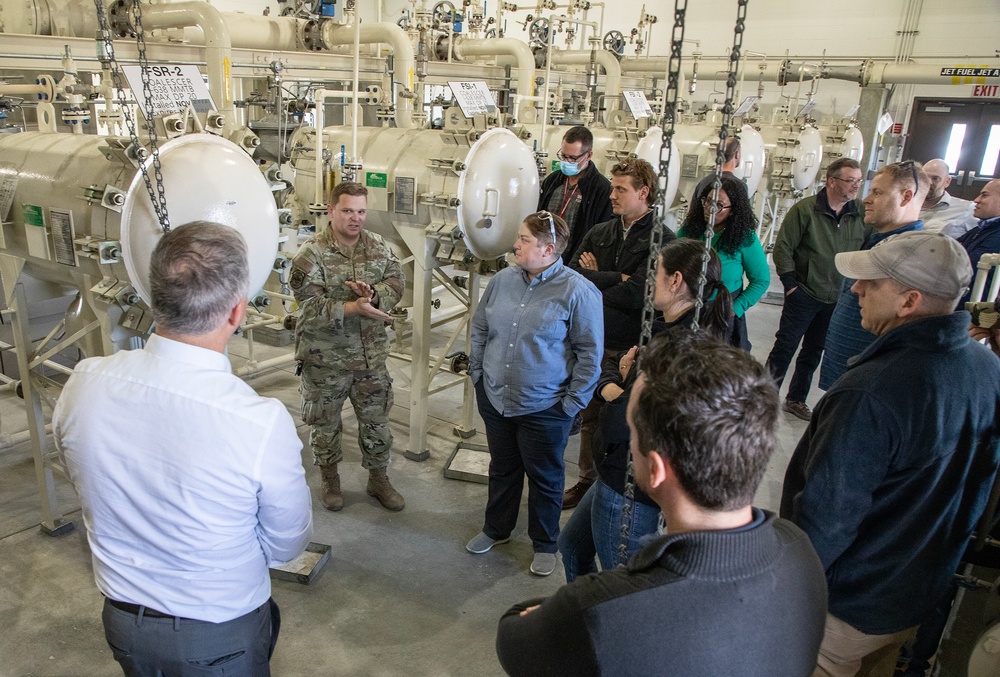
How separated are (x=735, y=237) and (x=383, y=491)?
2.22 metres

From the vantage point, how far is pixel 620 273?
11.1ft

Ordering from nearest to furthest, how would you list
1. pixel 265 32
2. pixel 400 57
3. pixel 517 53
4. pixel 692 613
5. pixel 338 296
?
pixel 692 613
pixel 338 296
pixel 400 57
pixel 265 32
pixel 517 53

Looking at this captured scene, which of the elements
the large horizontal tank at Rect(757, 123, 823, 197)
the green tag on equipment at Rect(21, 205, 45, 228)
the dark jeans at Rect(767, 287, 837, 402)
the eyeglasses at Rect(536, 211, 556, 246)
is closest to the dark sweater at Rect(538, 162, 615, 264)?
the eyeglasses at Rect(536, 211, 556, 246)

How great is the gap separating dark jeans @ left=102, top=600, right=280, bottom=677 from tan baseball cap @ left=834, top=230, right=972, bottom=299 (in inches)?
69.6

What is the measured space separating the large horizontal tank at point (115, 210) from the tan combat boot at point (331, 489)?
1.21 meters

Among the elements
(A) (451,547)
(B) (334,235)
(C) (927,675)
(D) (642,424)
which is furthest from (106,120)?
(C) (927,675)

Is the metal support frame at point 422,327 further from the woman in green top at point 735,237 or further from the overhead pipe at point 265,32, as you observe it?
the overhead pipe at point 265,32

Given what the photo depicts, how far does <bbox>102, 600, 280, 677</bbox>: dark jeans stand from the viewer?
5.10ft

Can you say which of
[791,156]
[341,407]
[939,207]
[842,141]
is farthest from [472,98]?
[842,141]

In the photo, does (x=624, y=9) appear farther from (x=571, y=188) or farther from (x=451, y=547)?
(x=451, y=547)

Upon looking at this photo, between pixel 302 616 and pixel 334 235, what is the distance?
1727 mm

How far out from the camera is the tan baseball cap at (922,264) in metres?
1.75

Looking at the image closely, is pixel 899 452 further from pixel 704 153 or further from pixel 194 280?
pixel 704 153

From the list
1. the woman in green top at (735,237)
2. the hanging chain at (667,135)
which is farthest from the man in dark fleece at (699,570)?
the woman in green top at (735,237)
